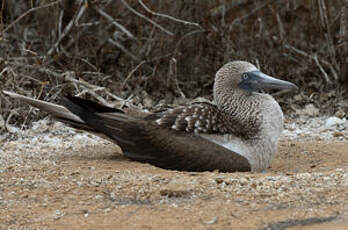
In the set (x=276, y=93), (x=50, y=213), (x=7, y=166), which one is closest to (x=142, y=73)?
(x=276, y=93)

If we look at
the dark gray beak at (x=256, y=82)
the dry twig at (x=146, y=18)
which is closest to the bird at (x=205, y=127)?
the dark gray beak at (x=256, y=82)

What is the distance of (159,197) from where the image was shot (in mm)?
4418

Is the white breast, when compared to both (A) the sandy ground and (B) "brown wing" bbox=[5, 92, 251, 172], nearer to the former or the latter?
(B) "brown wing" bbox=[5, 92, 251, 172]

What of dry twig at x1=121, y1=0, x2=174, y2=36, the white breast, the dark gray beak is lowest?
the white breast

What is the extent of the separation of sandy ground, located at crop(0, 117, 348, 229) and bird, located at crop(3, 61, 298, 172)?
0.73 feet

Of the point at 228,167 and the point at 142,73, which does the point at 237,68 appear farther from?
the point at 142,73

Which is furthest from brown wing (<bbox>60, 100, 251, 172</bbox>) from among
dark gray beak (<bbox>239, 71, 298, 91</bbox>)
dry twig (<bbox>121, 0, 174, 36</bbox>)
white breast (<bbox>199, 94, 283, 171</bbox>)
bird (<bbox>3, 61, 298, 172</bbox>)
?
dry twig (<bbox>121, 0, 174, 36</bbox>)

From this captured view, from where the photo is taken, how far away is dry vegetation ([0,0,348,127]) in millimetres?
8188

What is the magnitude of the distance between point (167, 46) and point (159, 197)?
4615 mm

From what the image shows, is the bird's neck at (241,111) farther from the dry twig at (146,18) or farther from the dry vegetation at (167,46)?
the dry twig at (146,18)

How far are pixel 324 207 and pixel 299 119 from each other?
401cm

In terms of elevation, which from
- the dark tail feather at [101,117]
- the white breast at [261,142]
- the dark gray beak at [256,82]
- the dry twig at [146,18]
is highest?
the dark gray beak at [256,82]

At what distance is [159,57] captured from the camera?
28.1 feet

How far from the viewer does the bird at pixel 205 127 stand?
5.57 metres
